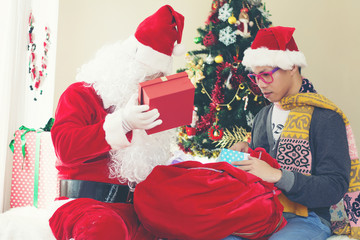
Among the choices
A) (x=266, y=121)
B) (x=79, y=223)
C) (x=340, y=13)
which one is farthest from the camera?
(x=340, y=13)

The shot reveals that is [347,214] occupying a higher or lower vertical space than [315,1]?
lower

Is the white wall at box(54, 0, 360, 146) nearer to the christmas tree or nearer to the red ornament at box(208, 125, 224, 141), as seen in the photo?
the christmas tree

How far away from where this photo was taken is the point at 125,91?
5.02ft

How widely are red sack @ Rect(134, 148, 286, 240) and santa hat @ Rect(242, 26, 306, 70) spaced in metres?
0.83

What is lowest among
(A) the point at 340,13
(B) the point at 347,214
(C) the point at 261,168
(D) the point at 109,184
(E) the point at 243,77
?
(B) the point at 347,214

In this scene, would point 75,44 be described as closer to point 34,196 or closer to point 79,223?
point 34,196

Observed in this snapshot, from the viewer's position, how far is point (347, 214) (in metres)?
1.67

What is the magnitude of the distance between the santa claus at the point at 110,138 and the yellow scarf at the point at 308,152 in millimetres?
629

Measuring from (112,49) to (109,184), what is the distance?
0.66 m

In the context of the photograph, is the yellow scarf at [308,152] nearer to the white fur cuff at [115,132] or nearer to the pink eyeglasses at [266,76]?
the pink eyeglasses at [266,76]

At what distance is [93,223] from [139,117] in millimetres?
415

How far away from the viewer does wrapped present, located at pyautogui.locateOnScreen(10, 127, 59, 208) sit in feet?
8.97

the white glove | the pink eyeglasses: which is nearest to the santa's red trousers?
the white glove

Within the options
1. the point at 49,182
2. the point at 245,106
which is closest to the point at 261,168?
the point at 245,106
